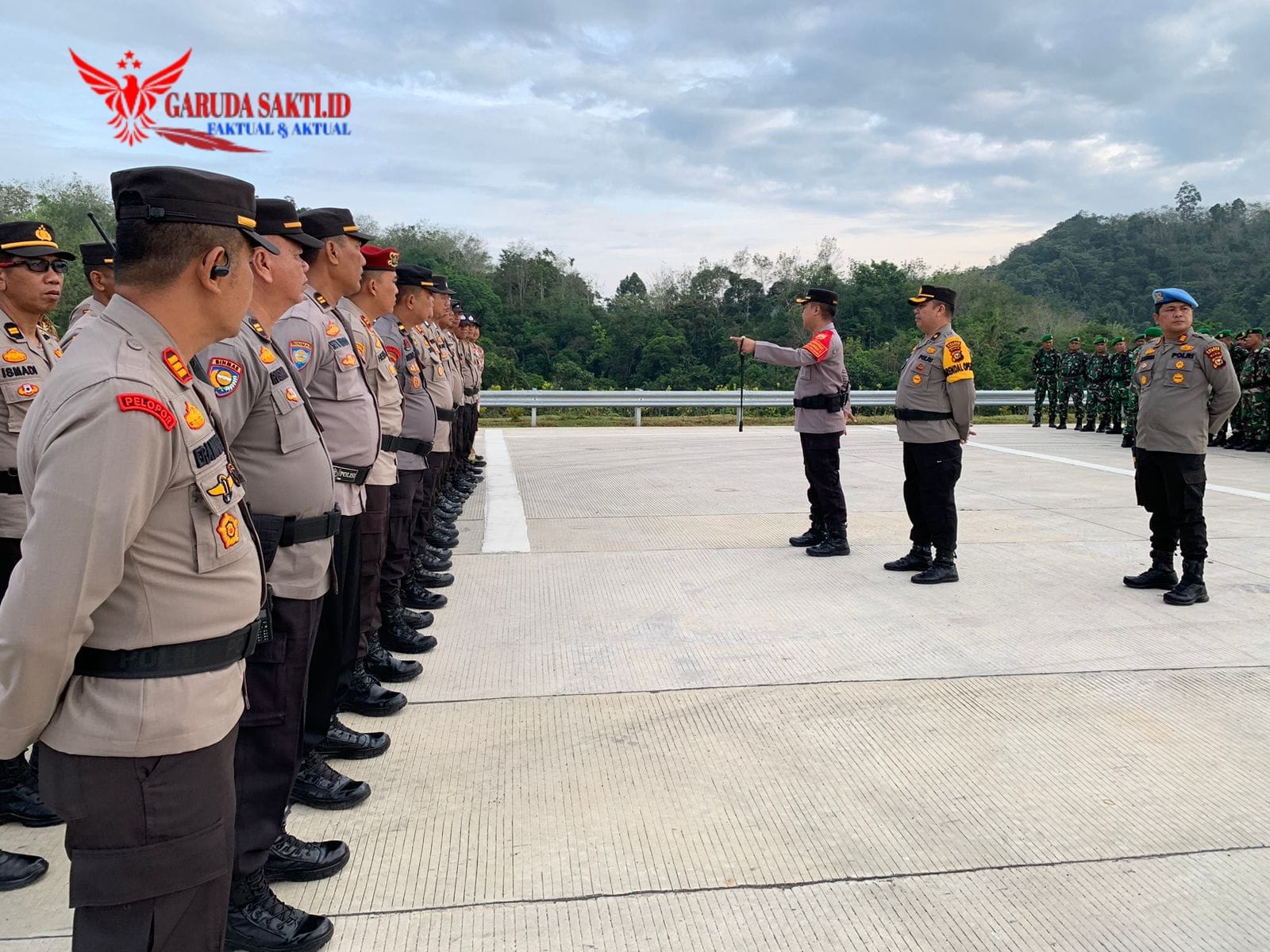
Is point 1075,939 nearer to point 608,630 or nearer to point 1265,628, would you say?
point 608,630

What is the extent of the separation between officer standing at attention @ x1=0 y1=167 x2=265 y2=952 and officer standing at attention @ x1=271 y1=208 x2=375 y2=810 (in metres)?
1.16

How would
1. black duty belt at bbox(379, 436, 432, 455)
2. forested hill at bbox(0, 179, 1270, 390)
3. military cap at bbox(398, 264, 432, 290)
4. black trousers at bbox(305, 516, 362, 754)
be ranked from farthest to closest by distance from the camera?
forested hill at bbox(0, 179, 1270, 390)
military cap at bbox(398, 264, 432, 290)
black duty belt at bbox(379, 436, 432, 455)
black trousers at bbox(305, 516, 362, 754)

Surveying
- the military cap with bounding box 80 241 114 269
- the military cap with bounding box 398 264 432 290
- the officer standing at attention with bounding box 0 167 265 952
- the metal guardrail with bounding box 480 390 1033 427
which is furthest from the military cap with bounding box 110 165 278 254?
the metal guardrail with bounding box 480 390 1033 427

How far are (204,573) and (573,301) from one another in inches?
1717

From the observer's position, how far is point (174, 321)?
167cm

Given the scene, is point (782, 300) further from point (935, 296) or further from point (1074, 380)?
point (935, 296)

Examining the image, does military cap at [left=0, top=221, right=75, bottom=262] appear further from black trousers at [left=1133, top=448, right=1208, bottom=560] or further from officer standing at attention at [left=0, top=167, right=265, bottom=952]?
black trousers at [left=1133, top=448, right=1208, bottom=560]

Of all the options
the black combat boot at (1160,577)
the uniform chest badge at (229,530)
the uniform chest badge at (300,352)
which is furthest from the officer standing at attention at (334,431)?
the black combat boot at (1160,577)

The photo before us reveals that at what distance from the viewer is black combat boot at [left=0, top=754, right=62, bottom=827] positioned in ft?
9.87

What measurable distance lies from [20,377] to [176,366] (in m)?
2.41

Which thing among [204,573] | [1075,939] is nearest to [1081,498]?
[1075,939]

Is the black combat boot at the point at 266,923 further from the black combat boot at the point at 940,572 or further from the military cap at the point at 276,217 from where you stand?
the black combat boot at the point at 940,572

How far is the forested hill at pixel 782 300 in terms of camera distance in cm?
2941

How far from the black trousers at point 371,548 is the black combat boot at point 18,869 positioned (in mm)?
1292
